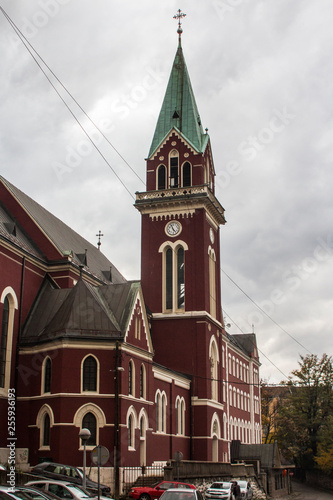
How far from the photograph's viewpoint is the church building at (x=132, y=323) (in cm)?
3209

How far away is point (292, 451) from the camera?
248 ft

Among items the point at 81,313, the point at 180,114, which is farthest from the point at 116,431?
the point at 180,114

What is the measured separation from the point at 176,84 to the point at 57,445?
35.3 metres

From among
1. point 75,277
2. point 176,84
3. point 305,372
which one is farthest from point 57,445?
point 305,372

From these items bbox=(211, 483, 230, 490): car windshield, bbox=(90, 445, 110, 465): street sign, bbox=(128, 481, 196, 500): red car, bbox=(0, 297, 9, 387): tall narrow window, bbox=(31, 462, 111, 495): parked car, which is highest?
bbox=(0, 297, 9, 387): tall narrow window

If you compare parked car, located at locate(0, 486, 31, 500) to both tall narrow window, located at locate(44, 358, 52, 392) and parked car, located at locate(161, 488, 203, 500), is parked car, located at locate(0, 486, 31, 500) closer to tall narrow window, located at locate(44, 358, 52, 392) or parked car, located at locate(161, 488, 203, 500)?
parked car, located at locate(161, 488, 203, 500)

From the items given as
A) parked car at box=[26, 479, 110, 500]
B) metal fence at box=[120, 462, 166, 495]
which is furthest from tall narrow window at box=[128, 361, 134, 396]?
parked car at box=[26, 479, 110, 500]

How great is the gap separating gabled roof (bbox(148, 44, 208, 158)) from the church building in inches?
4.6

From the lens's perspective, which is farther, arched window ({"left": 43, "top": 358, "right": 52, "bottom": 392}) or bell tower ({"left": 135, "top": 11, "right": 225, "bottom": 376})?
bell tower ({"left": 135, "top": 11, "right": 225, "bottom": 376})

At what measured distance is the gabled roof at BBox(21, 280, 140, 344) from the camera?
108 ft

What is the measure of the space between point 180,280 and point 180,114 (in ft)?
48.1

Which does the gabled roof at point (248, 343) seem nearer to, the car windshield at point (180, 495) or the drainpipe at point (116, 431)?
the drainpipe at point (116, 431)

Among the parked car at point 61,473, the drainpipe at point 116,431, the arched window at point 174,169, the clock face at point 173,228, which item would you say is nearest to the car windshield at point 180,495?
the parked car at point 61,473

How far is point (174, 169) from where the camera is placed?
52312mm
